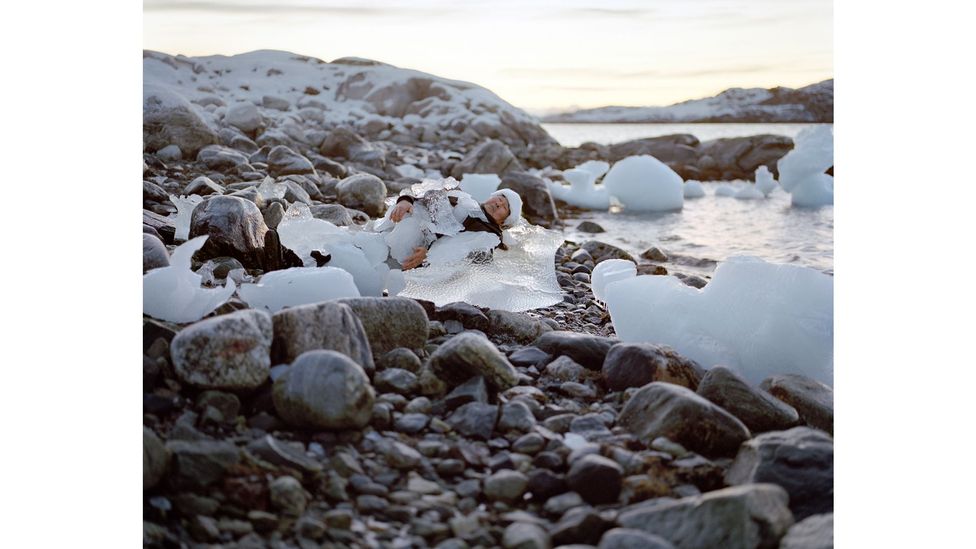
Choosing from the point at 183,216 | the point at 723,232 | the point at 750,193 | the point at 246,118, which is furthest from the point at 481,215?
the point at 750,193

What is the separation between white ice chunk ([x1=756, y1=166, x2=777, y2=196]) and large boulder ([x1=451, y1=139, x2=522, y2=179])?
3.56m

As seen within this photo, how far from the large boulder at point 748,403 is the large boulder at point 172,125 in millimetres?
6226

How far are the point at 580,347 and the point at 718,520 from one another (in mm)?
1091

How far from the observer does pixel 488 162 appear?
1073 cm

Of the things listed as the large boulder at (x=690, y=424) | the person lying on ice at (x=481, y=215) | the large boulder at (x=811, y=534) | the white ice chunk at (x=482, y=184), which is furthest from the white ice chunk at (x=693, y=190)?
the large boulder at (x=811, y=534)

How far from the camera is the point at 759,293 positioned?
288 centimetres

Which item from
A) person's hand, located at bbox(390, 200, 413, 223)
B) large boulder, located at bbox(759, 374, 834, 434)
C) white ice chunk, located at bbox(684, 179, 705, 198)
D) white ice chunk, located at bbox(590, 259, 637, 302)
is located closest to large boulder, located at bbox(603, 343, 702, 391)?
large boulder, located at bbox(759, 374, 834, 434)

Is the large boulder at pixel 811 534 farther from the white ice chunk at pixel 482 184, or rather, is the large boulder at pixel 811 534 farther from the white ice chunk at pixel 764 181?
the white ice chunk at pixel 764 181

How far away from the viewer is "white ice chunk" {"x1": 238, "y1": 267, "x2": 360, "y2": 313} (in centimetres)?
277

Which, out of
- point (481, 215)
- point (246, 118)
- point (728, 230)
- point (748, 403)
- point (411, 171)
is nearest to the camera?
point (748, 403)

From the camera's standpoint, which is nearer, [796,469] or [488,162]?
[796,469]

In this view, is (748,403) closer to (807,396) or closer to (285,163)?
(807,396)

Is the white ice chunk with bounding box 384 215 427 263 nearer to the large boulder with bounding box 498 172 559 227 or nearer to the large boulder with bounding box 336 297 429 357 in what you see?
the large boulder with bounding box 336 297 429 357
